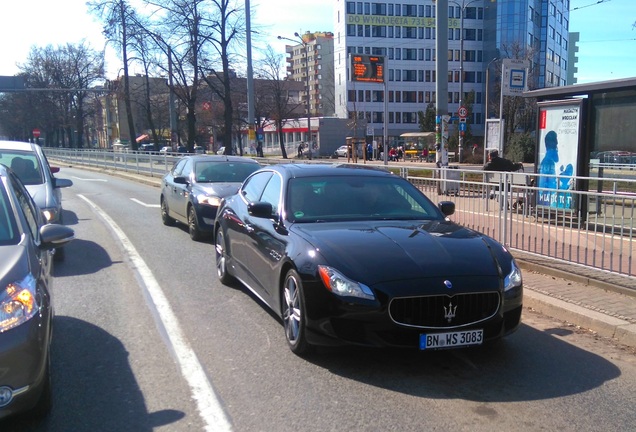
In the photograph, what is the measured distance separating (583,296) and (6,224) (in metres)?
5.66

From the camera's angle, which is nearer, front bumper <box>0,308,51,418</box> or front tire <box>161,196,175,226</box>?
front bumper <box>0,308,51,418</box>

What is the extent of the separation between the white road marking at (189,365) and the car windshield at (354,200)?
154 cm

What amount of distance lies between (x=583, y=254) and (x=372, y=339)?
401 centimetres

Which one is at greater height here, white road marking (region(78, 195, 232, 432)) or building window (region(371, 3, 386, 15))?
A: building window (region(371, 3, 386, 15))

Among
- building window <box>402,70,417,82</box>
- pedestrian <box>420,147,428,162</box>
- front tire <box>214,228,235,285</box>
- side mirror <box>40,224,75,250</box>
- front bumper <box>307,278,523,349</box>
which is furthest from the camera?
building window <box>402,70,417,82</box>

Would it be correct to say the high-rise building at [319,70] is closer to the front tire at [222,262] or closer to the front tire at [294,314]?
the front tire at [222,262]

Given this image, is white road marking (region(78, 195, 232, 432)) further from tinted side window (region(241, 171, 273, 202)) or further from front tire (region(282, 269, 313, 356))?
tinted side window (region(241, 171, 273, 202))

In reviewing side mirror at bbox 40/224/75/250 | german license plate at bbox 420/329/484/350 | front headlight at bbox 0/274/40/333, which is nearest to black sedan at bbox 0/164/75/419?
front headlight at bbox 0/274/40/333

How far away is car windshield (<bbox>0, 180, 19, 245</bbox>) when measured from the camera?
4227 millimetres

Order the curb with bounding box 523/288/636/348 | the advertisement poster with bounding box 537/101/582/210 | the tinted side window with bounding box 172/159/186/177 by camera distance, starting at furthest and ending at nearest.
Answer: the tinted side window with bounding box 172/159/186/177
the advertisement poster with bounding box 537/101/582/210
the curb with bounding box 523/288/636/348

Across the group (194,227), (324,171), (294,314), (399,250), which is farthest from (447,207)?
(194,227)

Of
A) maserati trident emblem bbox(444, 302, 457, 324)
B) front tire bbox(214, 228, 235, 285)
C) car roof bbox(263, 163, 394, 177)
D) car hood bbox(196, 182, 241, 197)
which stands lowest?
front tire bbox(214, 228, 235, 285)

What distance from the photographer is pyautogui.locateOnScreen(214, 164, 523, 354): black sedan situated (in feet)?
14.8

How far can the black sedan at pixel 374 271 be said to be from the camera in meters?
4.50
